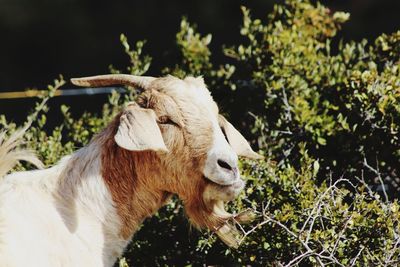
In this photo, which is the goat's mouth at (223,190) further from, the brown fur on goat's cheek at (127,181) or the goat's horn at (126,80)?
the goat's horn at (126,80)

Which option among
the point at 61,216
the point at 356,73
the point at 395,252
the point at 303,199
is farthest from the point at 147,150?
the point at 356,73

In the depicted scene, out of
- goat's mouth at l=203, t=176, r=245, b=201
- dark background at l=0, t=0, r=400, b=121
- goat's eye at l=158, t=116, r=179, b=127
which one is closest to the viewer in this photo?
goat's mouth at l=203, t=176, r=245, b=201

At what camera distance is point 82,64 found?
33.1 ft

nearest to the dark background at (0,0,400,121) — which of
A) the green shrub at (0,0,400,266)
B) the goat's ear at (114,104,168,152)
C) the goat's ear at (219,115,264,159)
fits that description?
the green shrub at (0,0,400,266)

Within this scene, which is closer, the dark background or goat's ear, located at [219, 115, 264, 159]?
goat's ear, located at [219, 115, 264, 159]

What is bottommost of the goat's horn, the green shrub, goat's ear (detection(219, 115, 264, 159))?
the green shrub

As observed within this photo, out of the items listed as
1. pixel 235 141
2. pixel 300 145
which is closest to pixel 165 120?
pixel 235 141

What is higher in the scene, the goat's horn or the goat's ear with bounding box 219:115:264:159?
the goat's horn

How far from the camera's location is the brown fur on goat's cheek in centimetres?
460

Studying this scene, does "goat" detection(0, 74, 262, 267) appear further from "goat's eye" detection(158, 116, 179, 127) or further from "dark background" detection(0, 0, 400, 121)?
"dark background" detection(0, 0, 400, 121)

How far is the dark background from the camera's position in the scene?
9.63 meters

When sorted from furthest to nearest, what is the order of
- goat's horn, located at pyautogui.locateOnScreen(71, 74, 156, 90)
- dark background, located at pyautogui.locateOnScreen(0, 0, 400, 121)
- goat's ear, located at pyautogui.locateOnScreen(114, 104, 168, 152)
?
dark background, located at pyautogui.locateOnScreen(0, 0, 400, 121)
goat's horn, located at pyautogui.locateOnScreen(71, 74, 156, 90)
goat's ear, located at pyautogui.locateOnScreen(114, 104, 168, 152)

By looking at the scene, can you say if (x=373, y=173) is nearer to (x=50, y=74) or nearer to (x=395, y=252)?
(x=395, y=252)

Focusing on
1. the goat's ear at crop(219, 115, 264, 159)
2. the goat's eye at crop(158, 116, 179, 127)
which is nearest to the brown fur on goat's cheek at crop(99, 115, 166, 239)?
the goat's eye at crop(158, 116, 179, 127)
